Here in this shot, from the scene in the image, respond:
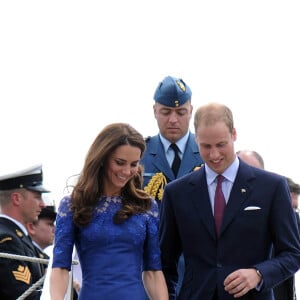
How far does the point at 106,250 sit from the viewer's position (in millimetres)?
5105

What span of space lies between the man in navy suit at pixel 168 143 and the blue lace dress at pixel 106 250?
99cm

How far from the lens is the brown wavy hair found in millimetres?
5117

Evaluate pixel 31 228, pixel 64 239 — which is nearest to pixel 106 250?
pixel 64 239

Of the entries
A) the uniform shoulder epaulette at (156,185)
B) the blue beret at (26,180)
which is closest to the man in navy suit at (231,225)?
the uniform shoulder epaulette at (156,185)

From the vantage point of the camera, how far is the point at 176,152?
627cm

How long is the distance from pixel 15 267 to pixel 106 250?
63.1 inches

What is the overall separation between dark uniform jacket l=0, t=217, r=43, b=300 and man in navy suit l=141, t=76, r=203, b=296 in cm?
100

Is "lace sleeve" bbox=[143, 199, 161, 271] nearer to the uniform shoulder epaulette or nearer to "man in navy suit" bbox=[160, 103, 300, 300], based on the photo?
"man in navy suit" bbox=[160, 103, 300, 300]

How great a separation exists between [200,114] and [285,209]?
593 millimetres

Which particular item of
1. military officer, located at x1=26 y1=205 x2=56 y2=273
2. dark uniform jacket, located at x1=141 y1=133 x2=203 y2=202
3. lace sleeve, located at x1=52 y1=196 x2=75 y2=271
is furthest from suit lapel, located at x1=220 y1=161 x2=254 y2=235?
military officer, located at x1=26 y1=205 x2=56 y2=273

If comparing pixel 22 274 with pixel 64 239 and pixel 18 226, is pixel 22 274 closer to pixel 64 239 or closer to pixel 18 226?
pixel 18 226

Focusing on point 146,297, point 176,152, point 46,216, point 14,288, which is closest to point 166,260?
point 146,297

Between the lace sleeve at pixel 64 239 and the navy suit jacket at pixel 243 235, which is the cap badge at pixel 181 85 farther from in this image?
the lace sleeve at pixel 64 239

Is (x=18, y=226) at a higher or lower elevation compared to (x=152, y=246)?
lower
